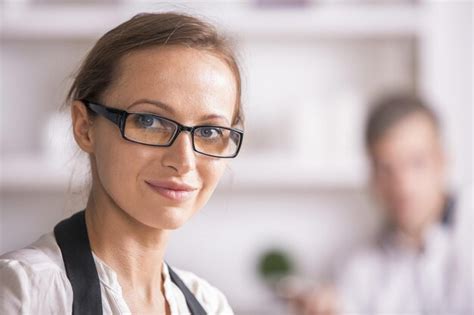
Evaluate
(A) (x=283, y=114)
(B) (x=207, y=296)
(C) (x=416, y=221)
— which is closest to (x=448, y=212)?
(C) (x=416, y=221)

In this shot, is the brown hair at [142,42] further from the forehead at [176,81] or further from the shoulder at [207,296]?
the shoulder at [207,296]

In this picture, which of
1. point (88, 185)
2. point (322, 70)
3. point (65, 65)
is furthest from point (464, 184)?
point (88, 185)

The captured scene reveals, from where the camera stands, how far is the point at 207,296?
0.50 m

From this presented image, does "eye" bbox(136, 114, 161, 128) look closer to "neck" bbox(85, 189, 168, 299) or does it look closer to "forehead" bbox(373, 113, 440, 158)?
"neck" bbox(85, 189, 168, 299)

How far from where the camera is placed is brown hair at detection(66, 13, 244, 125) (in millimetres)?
433

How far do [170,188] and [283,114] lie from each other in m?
1.63

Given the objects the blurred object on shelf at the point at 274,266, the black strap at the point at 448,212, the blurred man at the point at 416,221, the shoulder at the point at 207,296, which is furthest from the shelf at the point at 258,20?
the shoulder at the point at 207,296

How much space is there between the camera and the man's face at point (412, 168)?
Answer: 5.90 feet

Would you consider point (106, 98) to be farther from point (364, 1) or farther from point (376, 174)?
point (364, 1)

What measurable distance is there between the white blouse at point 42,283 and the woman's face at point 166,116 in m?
0.04

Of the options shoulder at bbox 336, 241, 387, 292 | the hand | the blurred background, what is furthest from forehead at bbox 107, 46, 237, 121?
shoulder at bbox 336, 241, 387, 292

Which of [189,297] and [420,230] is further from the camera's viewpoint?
[420,230]

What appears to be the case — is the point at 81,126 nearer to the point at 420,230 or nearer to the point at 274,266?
the point at 420,230

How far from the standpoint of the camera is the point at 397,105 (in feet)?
5.97
